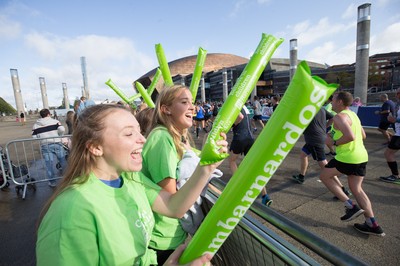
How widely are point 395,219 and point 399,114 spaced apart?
101 inches

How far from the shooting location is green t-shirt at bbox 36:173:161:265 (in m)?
0.85

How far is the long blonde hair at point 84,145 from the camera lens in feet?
3.61

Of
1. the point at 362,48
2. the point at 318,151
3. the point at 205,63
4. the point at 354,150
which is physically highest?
the point at 205,63

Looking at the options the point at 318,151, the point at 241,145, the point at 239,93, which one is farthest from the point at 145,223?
the point at 318,151

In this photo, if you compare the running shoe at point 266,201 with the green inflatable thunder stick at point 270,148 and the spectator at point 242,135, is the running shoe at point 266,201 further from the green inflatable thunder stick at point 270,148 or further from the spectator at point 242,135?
the green inflatable thunder stick at point 270,148

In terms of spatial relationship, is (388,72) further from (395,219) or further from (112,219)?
(112,219)

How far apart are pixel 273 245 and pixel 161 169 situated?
0.76 m

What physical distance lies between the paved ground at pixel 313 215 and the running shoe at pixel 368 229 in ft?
0.19

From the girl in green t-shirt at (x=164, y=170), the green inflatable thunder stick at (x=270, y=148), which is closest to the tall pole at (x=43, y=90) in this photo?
the girl in green t-shirt at (x=164, y=170)

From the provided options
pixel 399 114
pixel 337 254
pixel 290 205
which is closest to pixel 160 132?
pixel 337 254

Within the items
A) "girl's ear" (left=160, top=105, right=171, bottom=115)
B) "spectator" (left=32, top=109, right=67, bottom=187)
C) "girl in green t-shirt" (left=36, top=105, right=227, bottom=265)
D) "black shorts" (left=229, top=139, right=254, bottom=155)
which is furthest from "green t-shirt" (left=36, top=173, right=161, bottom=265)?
"spectator" (left=32, top=109, right=67, bottom=187)

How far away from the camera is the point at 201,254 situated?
0.89 metres

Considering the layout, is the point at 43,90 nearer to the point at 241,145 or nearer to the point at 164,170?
the point at 241,145

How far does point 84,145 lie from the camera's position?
3.86 feet
